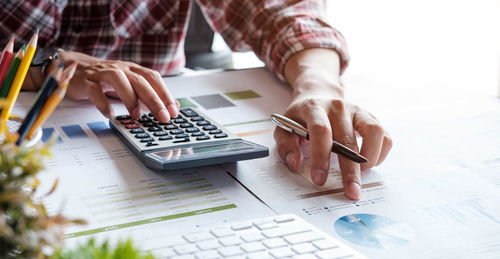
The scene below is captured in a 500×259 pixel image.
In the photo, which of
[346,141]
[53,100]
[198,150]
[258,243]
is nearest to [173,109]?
[198,150]

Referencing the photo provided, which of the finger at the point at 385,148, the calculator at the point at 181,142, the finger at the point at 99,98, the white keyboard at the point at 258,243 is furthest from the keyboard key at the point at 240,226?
the finger at the point at 99,98

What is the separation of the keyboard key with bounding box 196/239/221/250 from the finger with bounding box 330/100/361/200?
18cm

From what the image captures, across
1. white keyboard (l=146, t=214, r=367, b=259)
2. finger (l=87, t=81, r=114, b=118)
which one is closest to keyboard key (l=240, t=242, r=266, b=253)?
white keyboard (l=146, t=214, r=367, b=259)

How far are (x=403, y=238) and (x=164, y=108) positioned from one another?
0.36 metres

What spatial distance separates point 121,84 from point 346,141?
31 cm

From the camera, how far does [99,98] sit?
32.4 inches

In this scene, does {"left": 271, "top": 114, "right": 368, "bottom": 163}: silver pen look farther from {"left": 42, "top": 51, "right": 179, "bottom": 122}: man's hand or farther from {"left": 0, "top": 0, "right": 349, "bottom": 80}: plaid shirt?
{"left": 0, "top": 0, "right": 349, "bottom": 80}: plaid shirt

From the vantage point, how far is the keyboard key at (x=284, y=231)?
0.50 metres

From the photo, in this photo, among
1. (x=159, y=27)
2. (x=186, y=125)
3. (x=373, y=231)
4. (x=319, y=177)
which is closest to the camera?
(x=373, y=231)

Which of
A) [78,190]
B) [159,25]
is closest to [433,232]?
[78,190]

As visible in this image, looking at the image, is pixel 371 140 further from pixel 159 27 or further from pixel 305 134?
pixel 159 27

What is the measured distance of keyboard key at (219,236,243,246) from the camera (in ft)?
1.60

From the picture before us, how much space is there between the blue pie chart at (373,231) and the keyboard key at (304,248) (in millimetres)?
52

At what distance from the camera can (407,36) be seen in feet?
A: 9.11
